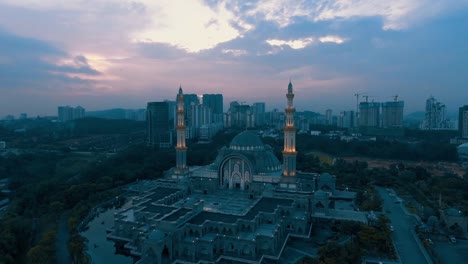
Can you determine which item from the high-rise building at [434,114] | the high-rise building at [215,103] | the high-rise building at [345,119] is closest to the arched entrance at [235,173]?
the high-rise building at [215,103]

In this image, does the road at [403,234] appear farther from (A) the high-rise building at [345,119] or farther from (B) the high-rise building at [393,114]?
(A) the high-rise building at [345,119]

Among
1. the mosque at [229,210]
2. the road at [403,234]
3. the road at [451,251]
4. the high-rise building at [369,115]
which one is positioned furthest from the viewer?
the high-rise building at [369,115]

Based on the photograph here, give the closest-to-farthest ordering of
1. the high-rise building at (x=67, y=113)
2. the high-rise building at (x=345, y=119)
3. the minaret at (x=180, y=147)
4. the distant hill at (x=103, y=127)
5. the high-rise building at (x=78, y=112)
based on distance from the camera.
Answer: the minaret at (x=180, y=147) → the distant hill at (x=103, y=127) → the high-rise building at (x=345, y=119) → the high-rise building at (x=67, y=113) → the high-rise building at (x=78, y=112)

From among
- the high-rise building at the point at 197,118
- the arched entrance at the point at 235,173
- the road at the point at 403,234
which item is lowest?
the road at the point at 403,234

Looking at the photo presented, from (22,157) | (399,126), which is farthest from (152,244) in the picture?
(399,126)

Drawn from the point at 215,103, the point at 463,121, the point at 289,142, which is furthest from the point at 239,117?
the point at 289,142

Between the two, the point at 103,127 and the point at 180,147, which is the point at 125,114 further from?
the point at 180,147
